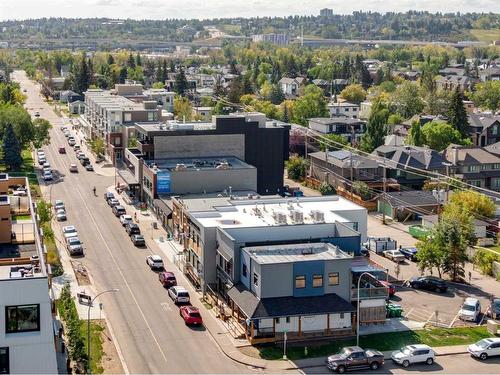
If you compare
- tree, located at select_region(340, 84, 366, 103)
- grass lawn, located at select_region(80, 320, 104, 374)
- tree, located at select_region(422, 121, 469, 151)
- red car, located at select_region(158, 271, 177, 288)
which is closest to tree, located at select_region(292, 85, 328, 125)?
tree, located at select_region(422, 121, 469, 151)

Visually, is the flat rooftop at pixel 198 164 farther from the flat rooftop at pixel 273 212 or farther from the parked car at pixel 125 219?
the flat rooftop at pixel 273 212

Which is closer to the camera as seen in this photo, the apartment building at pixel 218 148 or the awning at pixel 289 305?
the awning at pixel 289 305

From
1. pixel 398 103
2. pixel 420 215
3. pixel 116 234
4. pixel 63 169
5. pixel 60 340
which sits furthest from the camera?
pixel 398 103

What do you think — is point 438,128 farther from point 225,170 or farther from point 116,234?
point 116,234

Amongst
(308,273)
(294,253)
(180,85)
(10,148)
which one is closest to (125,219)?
(294,253)

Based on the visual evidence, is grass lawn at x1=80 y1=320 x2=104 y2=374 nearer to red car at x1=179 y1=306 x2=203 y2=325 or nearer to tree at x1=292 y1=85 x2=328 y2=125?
red car at x1=179 y1=306 x2=203 y2=325

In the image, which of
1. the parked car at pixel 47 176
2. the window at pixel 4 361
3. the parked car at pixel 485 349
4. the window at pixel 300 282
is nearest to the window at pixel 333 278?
the window at pixel 300 282

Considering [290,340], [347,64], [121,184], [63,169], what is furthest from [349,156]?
[347,64]
